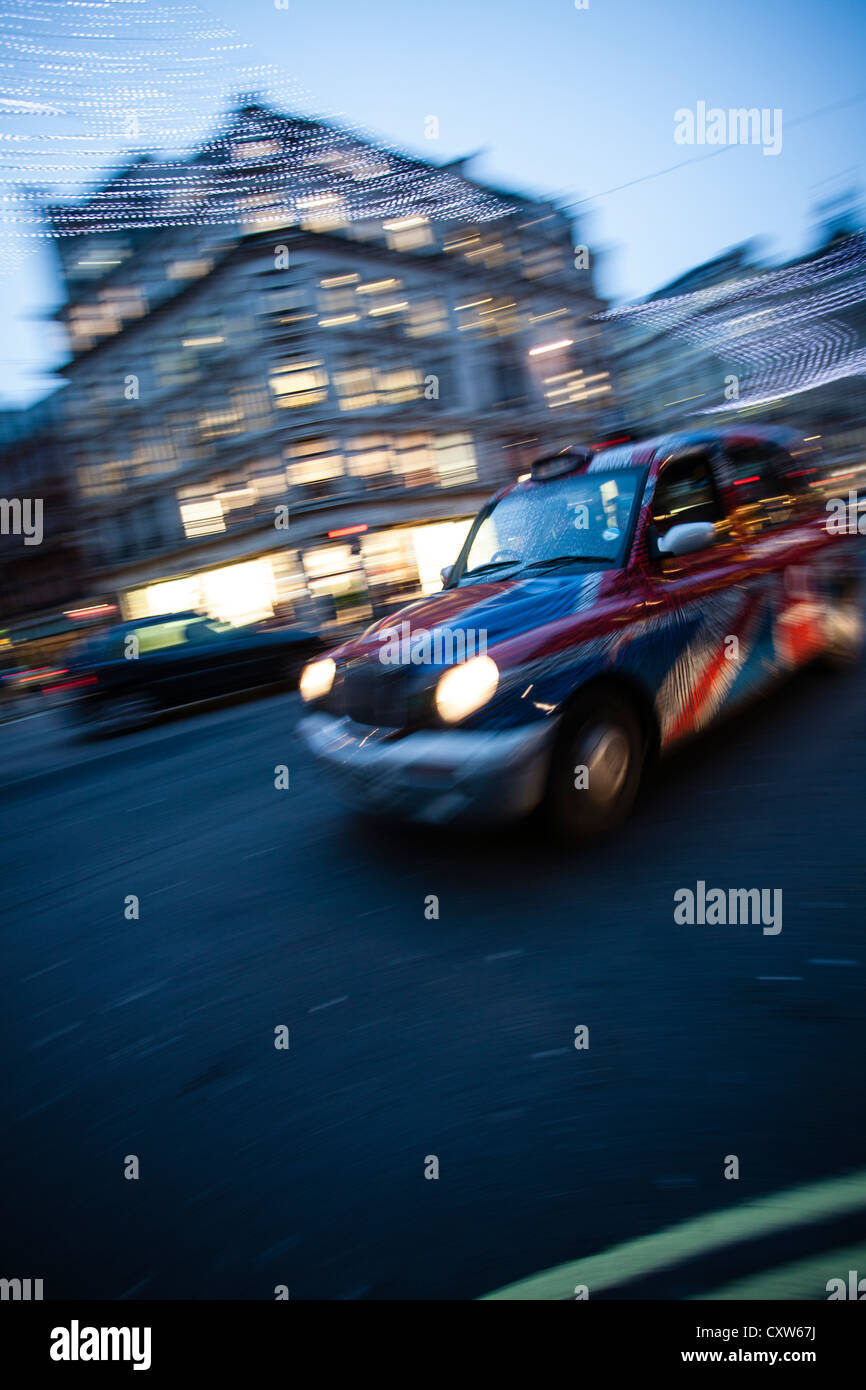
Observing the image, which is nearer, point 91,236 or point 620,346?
point 91,236

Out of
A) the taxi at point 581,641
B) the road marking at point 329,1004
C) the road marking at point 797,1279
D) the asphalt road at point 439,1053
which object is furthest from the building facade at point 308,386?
the road marking at point 797,1279

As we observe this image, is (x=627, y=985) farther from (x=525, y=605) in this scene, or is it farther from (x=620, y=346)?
(x=620, y=346)

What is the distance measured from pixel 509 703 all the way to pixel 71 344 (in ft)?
121

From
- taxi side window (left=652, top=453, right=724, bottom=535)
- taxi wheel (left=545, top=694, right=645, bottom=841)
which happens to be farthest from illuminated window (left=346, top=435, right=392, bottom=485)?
taxi wheel (left=545, top=694, right=645, bottom=841)

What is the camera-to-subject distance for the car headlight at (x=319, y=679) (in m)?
3.88

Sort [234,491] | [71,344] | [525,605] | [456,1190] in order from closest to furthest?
[456,1190] → [525,605] → [234,491] → [71,344]

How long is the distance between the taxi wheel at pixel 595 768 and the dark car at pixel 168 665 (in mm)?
8258

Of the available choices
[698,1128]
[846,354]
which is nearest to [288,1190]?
[698,1128]

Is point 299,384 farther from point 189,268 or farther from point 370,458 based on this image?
point 189,268

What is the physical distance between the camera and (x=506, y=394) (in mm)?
32594

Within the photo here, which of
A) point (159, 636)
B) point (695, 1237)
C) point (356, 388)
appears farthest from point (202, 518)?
point (695, 1237)

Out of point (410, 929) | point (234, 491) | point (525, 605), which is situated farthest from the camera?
point (234, 491)

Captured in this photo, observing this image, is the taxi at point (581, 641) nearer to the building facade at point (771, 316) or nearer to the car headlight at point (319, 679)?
the car headlight at point (319, 679)

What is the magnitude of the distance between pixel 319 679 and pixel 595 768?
5.17ft
